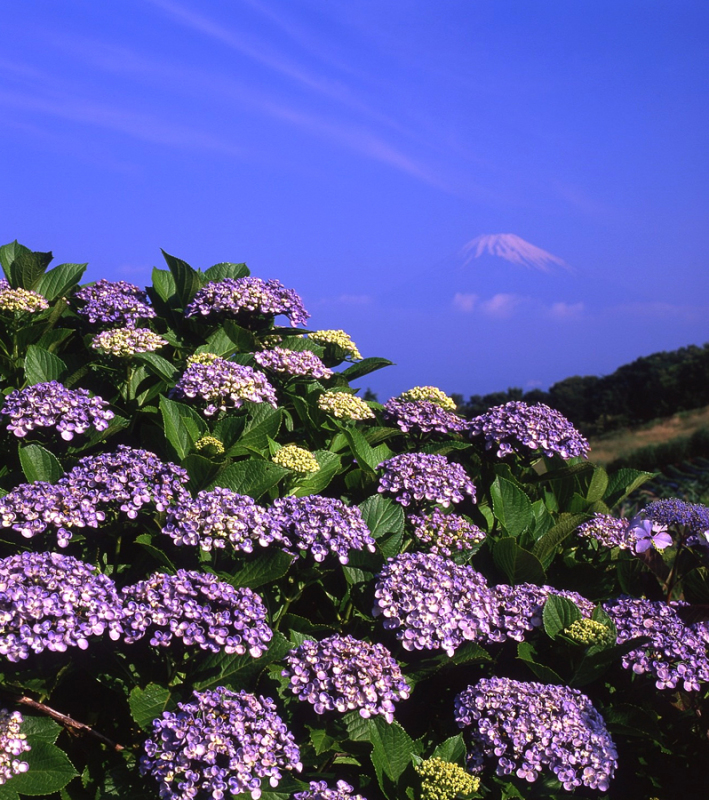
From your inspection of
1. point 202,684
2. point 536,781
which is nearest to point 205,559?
point 202,684

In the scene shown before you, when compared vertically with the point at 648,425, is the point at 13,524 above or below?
below

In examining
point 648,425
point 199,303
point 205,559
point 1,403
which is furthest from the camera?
Answer: point 648,425

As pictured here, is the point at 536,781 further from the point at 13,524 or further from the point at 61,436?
the point at 61,436

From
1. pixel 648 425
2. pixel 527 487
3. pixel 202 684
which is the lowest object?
pixel 202 684

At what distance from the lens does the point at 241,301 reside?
5.32m

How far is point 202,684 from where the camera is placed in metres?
3.20

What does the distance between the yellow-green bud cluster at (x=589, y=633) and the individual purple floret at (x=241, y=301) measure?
292 cm

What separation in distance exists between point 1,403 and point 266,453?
1.58 metres

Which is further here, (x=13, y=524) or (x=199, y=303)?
(x=199, y=303)

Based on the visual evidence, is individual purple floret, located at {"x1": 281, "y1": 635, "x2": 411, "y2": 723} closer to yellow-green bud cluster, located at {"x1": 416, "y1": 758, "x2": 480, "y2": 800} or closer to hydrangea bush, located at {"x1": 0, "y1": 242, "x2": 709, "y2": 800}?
hydrangea bush, located at {"x1": 0, "y1": 242, "x2": 709, "y2": 800}

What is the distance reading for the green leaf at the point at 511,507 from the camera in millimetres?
4344

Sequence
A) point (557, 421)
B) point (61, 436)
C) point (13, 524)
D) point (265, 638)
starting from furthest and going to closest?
point (557, 421) < point (61, 436) < point (13, 524) < point (265, 638)

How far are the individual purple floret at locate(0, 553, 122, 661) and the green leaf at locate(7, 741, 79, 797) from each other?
43 cm

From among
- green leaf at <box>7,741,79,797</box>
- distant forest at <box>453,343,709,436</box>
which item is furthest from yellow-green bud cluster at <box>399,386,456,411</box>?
distant forest at <box>453,343,709,436</box>
